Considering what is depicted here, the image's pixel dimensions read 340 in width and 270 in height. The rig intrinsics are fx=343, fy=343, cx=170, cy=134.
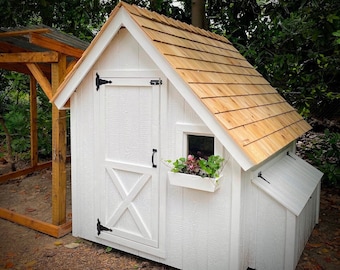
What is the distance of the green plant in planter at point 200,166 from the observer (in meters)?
3.81

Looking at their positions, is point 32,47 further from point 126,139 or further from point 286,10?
point 286,10

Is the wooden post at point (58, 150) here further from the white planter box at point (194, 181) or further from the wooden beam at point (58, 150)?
the white planter box at point (194, 181)

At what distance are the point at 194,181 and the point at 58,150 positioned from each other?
2.58 metres

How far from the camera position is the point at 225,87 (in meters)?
4.53

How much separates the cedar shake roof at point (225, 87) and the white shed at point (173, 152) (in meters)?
0.02

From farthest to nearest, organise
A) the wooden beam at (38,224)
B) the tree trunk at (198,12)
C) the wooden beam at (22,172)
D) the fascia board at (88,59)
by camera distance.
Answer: the wooden beam at (22,172) → the tree trunk at (198,12) → the wooden beam at (38,224) → the fascia board at (88,59)

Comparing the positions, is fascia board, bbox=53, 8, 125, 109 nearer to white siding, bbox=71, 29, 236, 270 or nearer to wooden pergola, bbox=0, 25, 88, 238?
white siding, bbox=71, 29, 236, 270

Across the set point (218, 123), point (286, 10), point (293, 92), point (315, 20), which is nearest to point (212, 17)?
point (286, 10)

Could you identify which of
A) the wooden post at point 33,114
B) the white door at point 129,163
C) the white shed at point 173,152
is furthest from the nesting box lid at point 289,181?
the wooden post at point 33,114

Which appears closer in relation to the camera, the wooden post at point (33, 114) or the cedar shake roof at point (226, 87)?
the cedar shake roof at point (226, 87)

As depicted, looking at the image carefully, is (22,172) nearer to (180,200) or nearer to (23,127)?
(23,127)

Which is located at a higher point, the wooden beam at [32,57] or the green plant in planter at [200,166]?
the wooden beam at [32,57]

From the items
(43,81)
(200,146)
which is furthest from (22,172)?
(200,146)

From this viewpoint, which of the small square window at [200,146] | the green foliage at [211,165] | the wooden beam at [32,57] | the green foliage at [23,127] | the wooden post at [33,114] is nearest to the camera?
the green foliage at [211,165]
